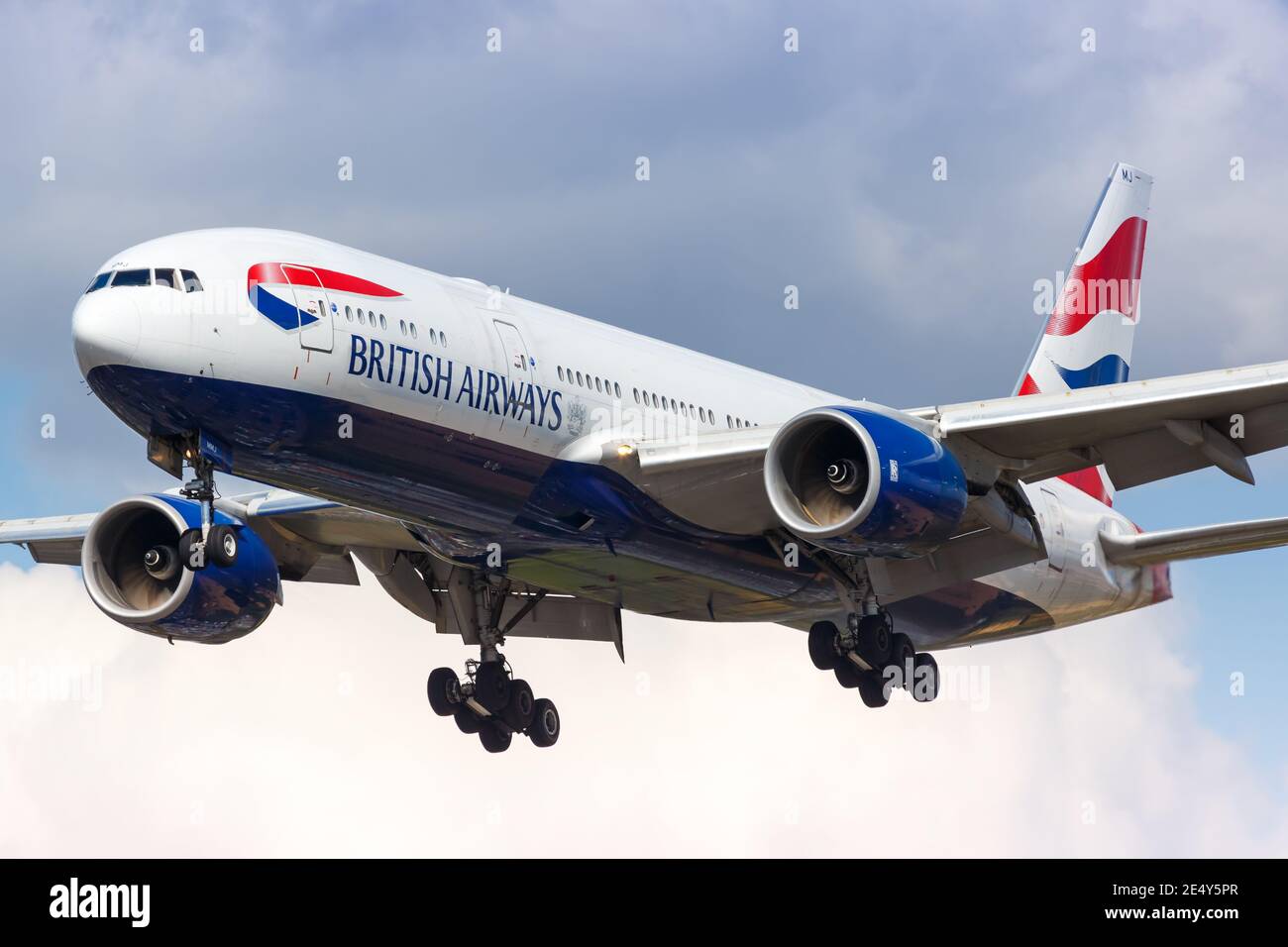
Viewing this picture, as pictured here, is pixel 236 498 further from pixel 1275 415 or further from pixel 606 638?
pixel 1275 415

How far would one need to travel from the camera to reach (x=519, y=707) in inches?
1454

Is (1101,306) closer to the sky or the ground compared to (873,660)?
closer to the sky

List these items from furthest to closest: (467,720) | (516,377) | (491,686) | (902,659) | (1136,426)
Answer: (467,720) → (491,686) → (902,659) → (1136,426) → (516,377)

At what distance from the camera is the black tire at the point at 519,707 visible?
121 feet

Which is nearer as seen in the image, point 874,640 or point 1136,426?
point 1136,426

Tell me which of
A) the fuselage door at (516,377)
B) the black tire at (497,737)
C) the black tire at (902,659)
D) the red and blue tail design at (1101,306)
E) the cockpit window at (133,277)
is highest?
the red and blue tail design at (1101,306)

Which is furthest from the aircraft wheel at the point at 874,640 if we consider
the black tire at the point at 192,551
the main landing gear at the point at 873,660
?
the black tire at the point at 192,551

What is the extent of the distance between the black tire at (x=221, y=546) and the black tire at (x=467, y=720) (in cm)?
905

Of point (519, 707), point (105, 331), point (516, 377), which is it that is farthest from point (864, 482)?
point (105, 331)

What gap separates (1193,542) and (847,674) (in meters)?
6.57

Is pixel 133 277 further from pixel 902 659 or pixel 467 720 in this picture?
pixel 902 659

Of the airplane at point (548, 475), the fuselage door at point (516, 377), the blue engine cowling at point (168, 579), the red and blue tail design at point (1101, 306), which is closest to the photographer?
the airplane at point (548, 475)

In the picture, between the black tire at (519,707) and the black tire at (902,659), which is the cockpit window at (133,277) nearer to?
the black tire at (519,707)

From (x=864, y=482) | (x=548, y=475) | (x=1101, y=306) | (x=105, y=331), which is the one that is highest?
(x=1101, y=306)
